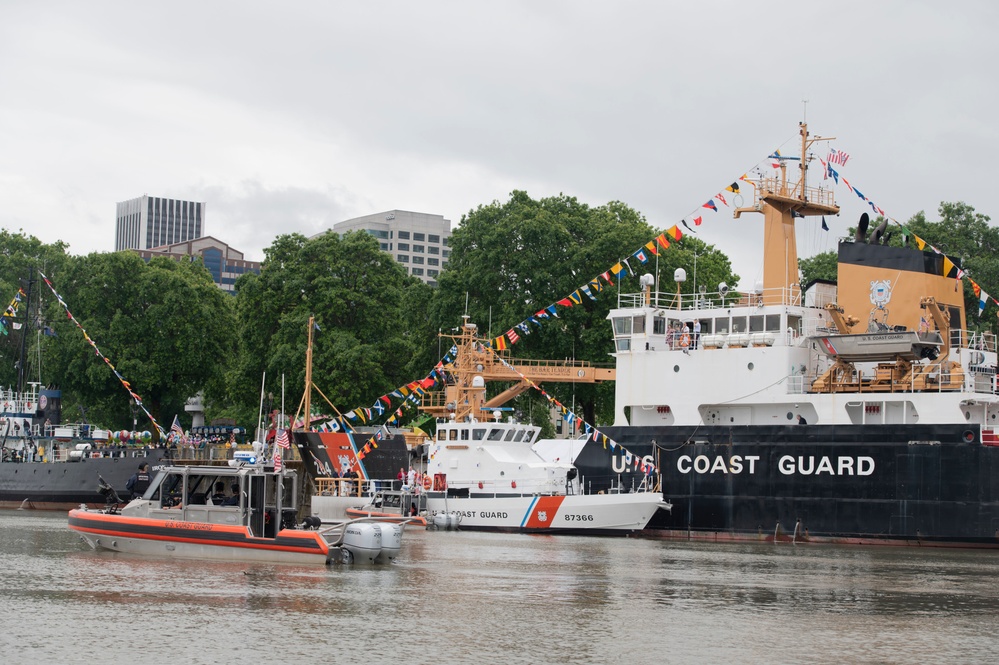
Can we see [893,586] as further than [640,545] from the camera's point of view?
No

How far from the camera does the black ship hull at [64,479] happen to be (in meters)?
51.1

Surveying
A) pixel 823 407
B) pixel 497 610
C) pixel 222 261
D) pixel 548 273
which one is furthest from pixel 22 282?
pixel 222 261

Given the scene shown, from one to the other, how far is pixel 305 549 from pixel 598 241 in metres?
33.1

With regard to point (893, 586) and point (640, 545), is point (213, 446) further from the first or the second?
point (893, 586)

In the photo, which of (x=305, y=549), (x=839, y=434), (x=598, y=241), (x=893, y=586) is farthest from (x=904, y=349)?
(x=598, y=241)

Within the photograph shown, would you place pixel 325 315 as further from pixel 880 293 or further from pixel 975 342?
pixel 975 342

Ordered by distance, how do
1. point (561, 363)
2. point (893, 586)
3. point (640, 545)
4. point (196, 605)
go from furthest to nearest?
point (561, 363)
point (640, 545)
point (893, 586)
point (196, 605)

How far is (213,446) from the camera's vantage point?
5612 centimetres

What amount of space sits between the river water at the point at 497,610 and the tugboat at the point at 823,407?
4578mm

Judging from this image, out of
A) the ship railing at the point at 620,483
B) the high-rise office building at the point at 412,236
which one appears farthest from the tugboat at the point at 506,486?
the high-rise office building at the point at 412,236

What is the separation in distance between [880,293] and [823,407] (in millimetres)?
4431

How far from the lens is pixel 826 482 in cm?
3738

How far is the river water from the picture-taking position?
17281 millimetres

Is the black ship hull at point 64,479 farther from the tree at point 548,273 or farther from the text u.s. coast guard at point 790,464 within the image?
the text u.s. coast guard at point 790,464
